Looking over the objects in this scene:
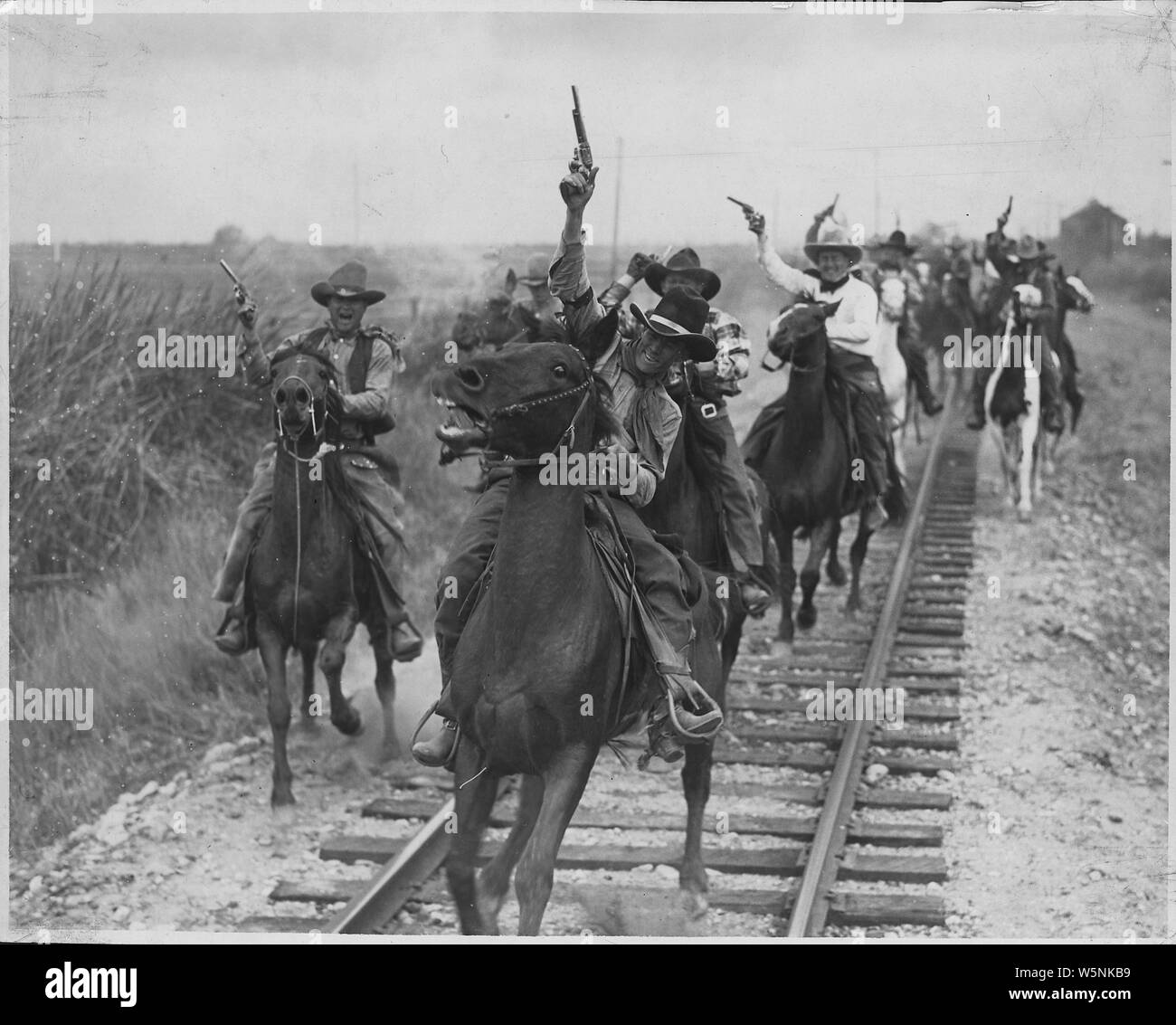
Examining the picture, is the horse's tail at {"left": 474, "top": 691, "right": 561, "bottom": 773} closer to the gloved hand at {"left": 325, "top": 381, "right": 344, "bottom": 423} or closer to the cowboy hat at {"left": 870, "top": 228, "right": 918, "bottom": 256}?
A: the gloved hand at {"left": 325, "top": 381, "right": 344, "bottom": 423}

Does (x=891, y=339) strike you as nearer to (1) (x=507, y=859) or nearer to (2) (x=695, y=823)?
(2) (x=695, y=823)

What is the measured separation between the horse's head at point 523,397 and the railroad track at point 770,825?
2.04m

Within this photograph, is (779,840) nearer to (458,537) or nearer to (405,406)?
(458,537)

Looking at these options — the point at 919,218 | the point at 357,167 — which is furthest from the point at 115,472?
the point at 919,218

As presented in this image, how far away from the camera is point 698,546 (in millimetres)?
10695

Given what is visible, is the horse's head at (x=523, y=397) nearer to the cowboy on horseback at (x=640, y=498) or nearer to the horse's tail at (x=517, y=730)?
the cowboy on horseback at (x=640, y=498)

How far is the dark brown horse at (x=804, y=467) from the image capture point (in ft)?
44.5

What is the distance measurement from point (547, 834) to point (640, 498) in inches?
71.0

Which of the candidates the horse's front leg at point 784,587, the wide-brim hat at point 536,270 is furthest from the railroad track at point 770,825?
the wide-brim hat at point 536,270

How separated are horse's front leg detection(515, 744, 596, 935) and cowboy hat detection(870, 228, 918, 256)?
30.8 feet

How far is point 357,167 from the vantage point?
13.7 meters

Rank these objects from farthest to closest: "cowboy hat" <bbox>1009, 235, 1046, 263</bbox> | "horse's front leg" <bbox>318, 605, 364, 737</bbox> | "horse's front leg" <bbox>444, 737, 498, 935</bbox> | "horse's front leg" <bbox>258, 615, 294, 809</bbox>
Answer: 1. "cowboy hat" <bbox>1009, 235, 1046, 263</bbox>
2. "horse's front leg" <bbox>318, 605, 364, 737</bbox>
3. "horse's front leg" <bbox>258, 615, 294, 809</bbox>
4. "horse's front leg" <bbox>444, 737, 498, 935</bbox>

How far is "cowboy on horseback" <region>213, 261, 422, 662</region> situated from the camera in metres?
11.5

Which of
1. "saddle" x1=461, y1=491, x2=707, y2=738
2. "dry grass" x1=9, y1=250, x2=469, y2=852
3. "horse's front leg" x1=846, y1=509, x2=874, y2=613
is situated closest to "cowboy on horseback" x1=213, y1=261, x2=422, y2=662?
"dry grass" x1=9, y1=250, x2=469, y2=852
